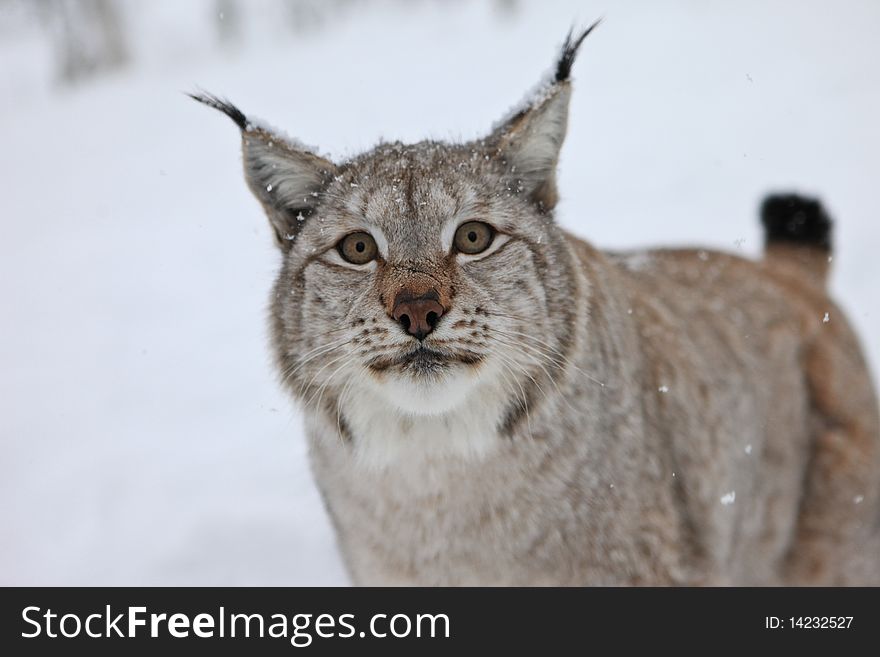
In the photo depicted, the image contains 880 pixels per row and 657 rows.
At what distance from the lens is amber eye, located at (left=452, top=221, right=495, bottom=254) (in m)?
2.84

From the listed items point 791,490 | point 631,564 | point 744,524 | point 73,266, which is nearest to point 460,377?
point 631,564

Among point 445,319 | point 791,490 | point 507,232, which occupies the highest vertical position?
point 507,232

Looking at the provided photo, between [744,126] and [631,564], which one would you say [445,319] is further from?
[744,126]

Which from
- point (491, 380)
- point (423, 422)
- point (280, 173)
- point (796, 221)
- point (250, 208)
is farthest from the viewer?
point (250, 208)

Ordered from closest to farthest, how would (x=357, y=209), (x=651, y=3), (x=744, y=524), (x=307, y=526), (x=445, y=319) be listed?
(x=445, y=319) < (x=357, y=209) < (x=744, y=524) < (x=307, y=526) < (x=651, y=3)

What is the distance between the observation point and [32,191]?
34.7ft

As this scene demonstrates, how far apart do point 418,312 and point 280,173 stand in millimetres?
854

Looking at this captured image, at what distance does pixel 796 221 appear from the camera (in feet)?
15.0

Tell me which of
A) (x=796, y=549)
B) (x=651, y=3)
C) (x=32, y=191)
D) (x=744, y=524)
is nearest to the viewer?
(x=744, y=524)

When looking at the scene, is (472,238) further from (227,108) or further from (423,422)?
(227,108)

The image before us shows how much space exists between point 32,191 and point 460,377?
31.6 ft

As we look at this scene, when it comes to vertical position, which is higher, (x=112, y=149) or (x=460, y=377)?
(x=112, y=149)

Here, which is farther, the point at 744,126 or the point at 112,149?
the point at 112,149

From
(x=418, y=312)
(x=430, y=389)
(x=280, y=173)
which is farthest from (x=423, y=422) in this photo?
(x=280, y=173)
